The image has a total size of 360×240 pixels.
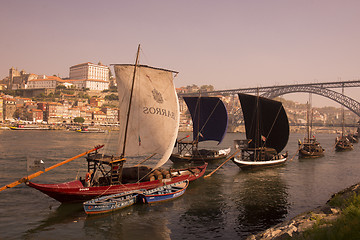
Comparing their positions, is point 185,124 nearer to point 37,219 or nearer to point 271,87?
point 271,87

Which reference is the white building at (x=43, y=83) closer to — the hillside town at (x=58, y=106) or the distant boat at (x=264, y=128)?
the hillside town at (x=58, y=106)

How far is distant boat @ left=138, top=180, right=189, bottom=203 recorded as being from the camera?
21.8 m

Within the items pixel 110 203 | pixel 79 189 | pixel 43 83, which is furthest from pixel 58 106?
pixel 110 203

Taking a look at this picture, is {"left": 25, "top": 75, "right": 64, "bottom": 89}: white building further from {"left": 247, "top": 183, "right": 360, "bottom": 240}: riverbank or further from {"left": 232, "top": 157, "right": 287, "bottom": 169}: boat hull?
{"left": 247, "top": 183, "right": 360, "bottom": 240}: riverbank

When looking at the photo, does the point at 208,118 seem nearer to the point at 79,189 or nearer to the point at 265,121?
the point at 265,121

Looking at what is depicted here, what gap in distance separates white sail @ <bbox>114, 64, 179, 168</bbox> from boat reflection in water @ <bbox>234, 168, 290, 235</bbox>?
756 cm

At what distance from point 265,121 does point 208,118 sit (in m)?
9.06

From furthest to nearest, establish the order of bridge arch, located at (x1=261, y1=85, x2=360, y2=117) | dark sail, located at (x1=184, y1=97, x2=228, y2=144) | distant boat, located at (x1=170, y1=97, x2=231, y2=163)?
bridge arch, located at (x1=261, y1=85, x2=360, y2=117), dark sail, located at (x1=184, y1=97, x2=228, y2=144), distant boat, located at (x1=170, y1=97, x2=231, y2=163)

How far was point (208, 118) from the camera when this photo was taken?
4697cm

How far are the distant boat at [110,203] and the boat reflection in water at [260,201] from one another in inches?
312

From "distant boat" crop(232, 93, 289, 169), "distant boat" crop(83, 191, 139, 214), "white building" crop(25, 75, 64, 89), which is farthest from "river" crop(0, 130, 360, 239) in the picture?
"white building" crop(25, 75, 64, 89)

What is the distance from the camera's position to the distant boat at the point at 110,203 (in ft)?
62.2

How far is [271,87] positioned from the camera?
146 m

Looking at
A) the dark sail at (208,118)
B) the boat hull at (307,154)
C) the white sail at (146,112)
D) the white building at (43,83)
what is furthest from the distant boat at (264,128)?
the white building at (43,83)
